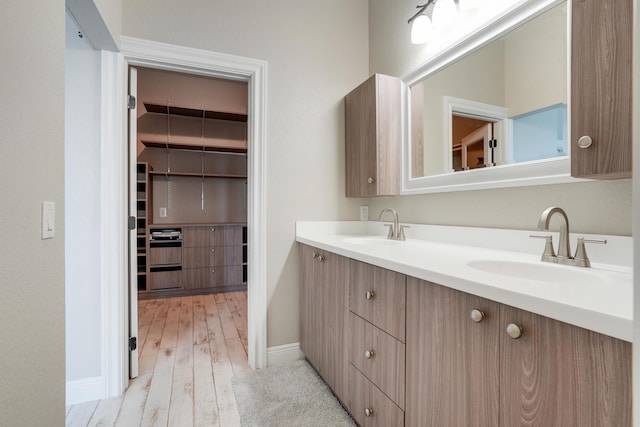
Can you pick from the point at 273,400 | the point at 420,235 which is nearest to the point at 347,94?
the point at 420,235

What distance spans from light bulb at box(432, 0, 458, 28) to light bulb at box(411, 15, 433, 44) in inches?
3.1

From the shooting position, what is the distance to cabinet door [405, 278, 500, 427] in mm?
732

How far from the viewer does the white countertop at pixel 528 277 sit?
1.79 feet

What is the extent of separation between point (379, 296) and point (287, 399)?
926mm

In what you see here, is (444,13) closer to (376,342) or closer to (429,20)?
(429,20)

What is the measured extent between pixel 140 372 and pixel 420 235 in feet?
6.49

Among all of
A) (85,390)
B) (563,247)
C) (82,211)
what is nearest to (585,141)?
(563,247)

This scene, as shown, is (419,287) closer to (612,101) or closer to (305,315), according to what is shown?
(612,101)

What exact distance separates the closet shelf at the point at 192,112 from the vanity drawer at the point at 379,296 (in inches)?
129

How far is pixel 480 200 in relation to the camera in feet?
4.80

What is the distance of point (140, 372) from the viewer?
1.91m

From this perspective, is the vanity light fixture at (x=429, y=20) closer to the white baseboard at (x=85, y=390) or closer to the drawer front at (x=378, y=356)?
the drawer front at (x=378, y=356)

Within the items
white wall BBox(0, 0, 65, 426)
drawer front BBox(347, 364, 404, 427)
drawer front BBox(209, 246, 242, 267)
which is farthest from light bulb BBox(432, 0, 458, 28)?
drawer front BBox(209, 246, 242, 267)

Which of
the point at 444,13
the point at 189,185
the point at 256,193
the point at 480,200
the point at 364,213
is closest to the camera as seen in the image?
the point at 480,200
